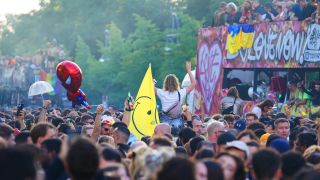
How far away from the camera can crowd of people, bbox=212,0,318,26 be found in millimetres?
26734

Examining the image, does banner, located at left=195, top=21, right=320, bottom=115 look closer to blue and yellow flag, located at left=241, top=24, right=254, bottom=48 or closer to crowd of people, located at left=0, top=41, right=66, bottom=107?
blue and yellow flag, located at left=241, top=24, right=254, bottom=48

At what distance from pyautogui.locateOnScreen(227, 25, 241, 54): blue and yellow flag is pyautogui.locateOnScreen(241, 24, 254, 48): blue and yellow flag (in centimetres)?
18

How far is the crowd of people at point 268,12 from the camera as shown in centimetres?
2673

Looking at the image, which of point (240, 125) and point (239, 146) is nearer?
point (239, 146)

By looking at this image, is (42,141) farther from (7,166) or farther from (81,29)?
(81,29)

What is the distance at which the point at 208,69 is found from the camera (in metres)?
32.3

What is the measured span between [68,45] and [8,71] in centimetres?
2452

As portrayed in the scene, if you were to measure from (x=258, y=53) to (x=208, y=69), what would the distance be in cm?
314

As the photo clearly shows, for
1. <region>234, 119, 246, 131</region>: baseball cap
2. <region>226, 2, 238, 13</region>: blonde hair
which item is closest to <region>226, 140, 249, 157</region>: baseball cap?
<region>234, 119, 246, 131</region>: baseball cap

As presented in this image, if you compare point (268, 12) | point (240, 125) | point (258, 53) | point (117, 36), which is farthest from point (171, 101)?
point (117, 36)

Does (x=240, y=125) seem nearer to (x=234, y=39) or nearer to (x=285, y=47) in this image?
(x=285, y=47)

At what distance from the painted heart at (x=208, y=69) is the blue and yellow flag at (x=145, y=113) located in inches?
448

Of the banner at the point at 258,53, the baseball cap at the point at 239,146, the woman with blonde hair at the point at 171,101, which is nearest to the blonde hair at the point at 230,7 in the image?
the banner at the point at 258,53

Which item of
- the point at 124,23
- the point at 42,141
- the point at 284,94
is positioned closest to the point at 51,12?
the point at 124,23
